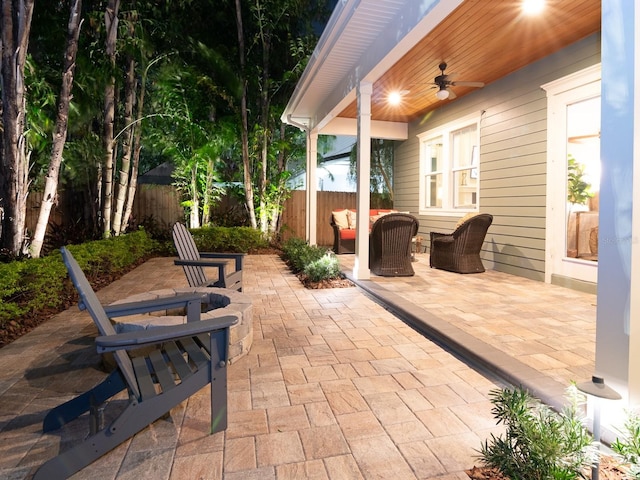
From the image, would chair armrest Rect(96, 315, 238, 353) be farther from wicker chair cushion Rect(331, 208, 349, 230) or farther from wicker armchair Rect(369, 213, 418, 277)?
wicker chair cushion Rect(331, 208, 349, 230)

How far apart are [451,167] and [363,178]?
117 inches

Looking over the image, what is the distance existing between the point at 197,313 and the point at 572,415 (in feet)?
5.85

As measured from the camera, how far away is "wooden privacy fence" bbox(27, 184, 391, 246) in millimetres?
9336

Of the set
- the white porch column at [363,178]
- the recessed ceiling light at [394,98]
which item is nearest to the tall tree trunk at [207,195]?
the recessed ceiling light at [394,98]

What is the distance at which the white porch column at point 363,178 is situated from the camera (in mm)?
5070

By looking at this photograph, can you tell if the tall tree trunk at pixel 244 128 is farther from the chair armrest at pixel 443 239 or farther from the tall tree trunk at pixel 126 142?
the chair armrest at pixel 443 239

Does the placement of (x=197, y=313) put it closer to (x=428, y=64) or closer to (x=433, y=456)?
(x=433, y=456)

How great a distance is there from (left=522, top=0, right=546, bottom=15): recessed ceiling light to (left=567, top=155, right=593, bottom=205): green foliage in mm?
2169

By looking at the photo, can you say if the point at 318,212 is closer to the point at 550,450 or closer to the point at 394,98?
the point at 394,98

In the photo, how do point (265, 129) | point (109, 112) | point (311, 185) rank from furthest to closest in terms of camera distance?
1. point (265, 129)
2. point (311, 185)
3. point (109, 112)

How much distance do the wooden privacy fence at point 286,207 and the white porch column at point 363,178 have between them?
16.1 feet

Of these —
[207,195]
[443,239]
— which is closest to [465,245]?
[443,239]

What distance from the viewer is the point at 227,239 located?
8.58 metres

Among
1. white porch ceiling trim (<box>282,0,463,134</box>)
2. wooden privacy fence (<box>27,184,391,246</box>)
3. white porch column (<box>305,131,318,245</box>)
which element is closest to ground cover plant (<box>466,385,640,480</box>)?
white porch ceiling trim (<box>282,0,463,134</box>)
